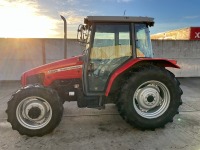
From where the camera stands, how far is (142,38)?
420 cm

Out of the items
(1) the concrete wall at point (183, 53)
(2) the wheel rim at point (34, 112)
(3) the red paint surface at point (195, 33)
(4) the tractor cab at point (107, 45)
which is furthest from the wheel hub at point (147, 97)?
(3) the red paint surface at point (195, 33)

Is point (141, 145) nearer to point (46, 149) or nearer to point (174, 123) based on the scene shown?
point (174, 123)

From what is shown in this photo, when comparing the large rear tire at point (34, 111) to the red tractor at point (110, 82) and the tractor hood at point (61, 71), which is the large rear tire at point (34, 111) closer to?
the red tractor at point (110, 82)

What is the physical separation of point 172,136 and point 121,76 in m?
1.40

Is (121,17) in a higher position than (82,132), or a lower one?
higher

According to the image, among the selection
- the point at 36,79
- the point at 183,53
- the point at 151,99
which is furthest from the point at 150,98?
the point at 183,53

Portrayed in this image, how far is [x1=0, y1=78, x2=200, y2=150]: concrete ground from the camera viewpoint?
3365mm

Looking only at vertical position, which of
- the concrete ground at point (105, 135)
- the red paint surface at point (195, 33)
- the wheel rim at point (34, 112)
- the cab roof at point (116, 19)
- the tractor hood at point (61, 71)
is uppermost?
the red paint surface at point (195, 33)

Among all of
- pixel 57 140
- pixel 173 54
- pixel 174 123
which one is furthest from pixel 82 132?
pixel 173 54

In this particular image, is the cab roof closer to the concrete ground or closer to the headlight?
the headlight

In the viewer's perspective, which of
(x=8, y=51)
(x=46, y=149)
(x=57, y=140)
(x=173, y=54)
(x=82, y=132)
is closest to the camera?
(x=46, y=149)

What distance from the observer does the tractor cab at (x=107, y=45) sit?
13.0ft

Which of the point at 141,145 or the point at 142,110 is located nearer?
the point at 141,145

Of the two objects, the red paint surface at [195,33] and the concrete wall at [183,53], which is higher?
the red paint surface at [195,33]
